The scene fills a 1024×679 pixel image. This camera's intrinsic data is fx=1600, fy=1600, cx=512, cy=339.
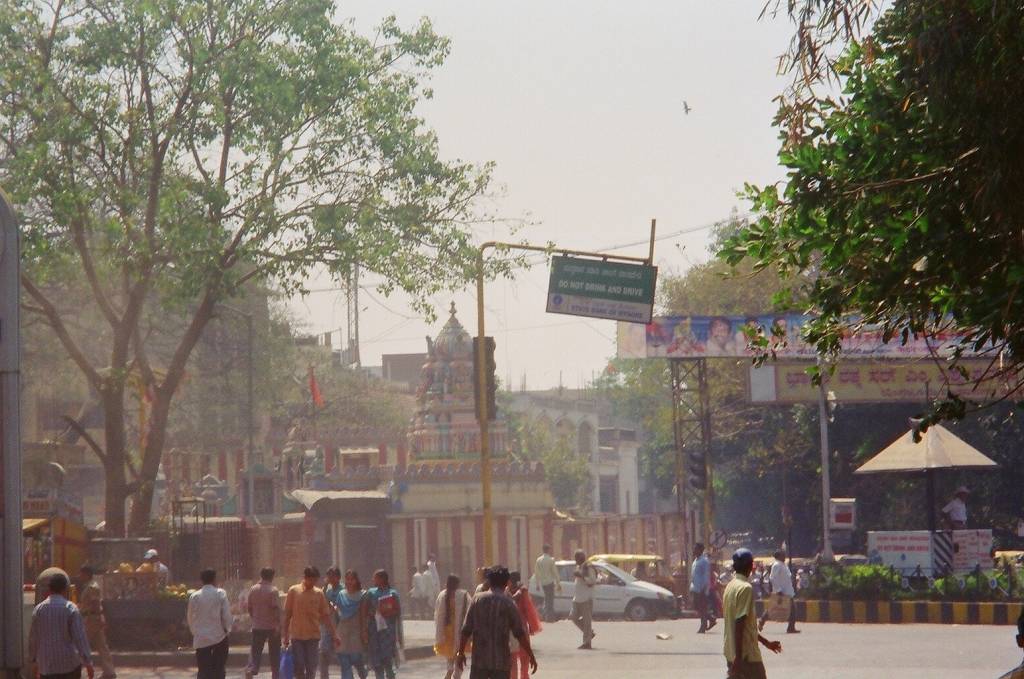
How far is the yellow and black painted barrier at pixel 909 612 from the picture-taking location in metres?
27.0

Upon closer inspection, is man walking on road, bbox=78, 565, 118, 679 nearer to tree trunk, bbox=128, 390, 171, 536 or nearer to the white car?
tree trunk, bbox=128, 390, 171, 536

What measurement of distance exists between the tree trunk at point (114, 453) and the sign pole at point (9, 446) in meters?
17.9

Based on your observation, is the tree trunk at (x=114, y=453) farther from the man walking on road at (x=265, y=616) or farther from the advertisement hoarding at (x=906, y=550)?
the advertisement hoarding at (x=906, y=550)

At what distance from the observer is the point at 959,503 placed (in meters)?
30.3

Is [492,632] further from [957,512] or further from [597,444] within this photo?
[597,444]

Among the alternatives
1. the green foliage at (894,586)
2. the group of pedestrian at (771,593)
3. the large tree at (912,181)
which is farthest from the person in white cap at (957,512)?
the large tree at (912,181)

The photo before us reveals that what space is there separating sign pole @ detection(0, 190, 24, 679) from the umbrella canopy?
22447mm

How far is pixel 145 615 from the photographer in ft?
76.4

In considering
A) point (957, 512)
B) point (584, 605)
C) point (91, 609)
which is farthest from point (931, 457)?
point (91, 609)

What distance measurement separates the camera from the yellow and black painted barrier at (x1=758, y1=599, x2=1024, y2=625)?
2700 centimetres

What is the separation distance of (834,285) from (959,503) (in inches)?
871

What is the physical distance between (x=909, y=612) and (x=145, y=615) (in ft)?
43.2

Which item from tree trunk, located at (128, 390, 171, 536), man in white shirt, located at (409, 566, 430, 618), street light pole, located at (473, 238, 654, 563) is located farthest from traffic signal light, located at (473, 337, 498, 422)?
man in white shirt, located at (409, 566, 430, 618)

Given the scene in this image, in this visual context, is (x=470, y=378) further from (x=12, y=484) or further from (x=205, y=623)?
(x=12, y=484)
